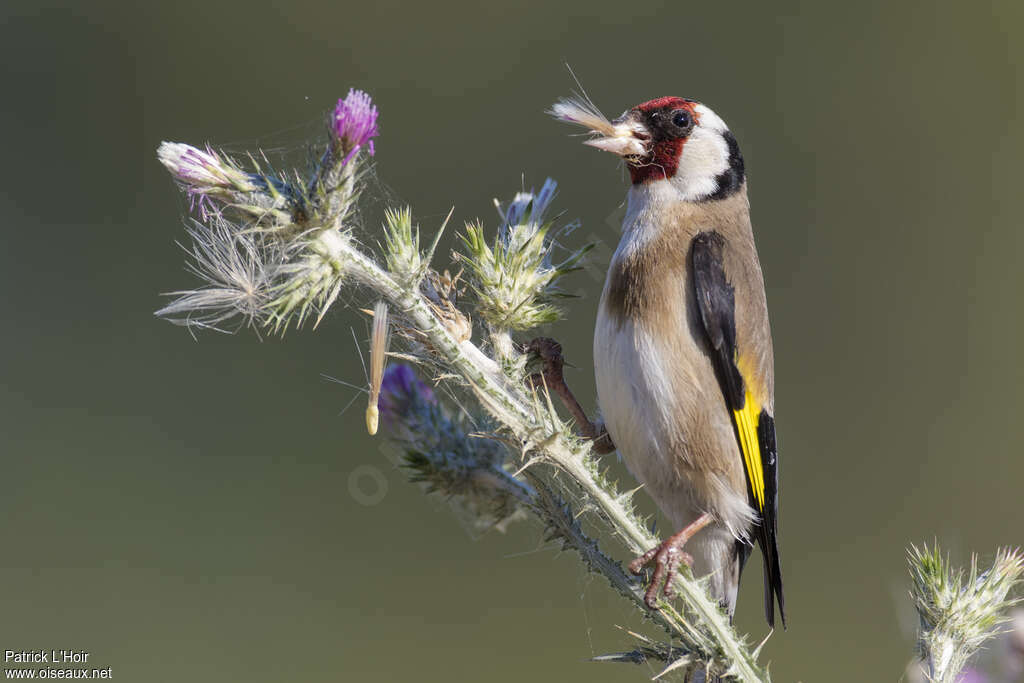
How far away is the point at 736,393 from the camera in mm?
2887

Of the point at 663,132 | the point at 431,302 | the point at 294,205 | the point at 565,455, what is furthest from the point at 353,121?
the point at 663,132

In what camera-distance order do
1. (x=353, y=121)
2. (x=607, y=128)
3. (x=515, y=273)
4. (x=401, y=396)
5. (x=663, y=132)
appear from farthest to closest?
(x=663, y=132)
(x=607, y=128)
(x=401, y=396)
(x=515, y=273)
(x=353, y=121)

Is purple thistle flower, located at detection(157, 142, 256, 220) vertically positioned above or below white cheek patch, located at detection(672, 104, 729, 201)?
below

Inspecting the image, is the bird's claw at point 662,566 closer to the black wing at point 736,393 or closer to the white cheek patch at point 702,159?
the black wing at point 736,393

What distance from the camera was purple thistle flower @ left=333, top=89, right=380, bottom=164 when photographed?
2.03 metres

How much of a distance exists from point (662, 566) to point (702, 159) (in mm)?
1443

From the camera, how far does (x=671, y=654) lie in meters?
2.18

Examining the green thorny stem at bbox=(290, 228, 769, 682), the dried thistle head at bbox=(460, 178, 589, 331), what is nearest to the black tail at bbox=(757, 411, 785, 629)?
the green thorny stem at bbox=(290, 228, 769, 682)

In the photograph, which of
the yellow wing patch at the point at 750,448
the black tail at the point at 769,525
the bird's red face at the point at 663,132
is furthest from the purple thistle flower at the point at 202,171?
the black tail at the point at 769,525

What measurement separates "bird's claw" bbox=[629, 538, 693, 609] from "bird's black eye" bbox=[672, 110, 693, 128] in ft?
4.60

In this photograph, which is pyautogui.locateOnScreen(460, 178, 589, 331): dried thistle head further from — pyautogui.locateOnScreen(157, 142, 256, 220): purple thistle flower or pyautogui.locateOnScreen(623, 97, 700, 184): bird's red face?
pyautogui.locateOnScreen(623, 97, 700, 184): bird's red face

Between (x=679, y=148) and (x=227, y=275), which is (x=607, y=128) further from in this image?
(x=227, y=275)

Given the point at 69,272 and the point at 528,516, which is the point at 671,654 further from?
the point at 69,272

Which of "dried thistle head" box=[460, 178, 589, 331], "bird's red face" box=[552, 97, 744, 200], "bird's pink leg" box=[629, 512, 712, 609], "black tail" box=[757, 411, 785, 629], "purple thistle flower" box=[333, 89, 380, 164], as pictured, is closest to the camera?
"purple thistle flower" box=[333, 89, 380, 164]
